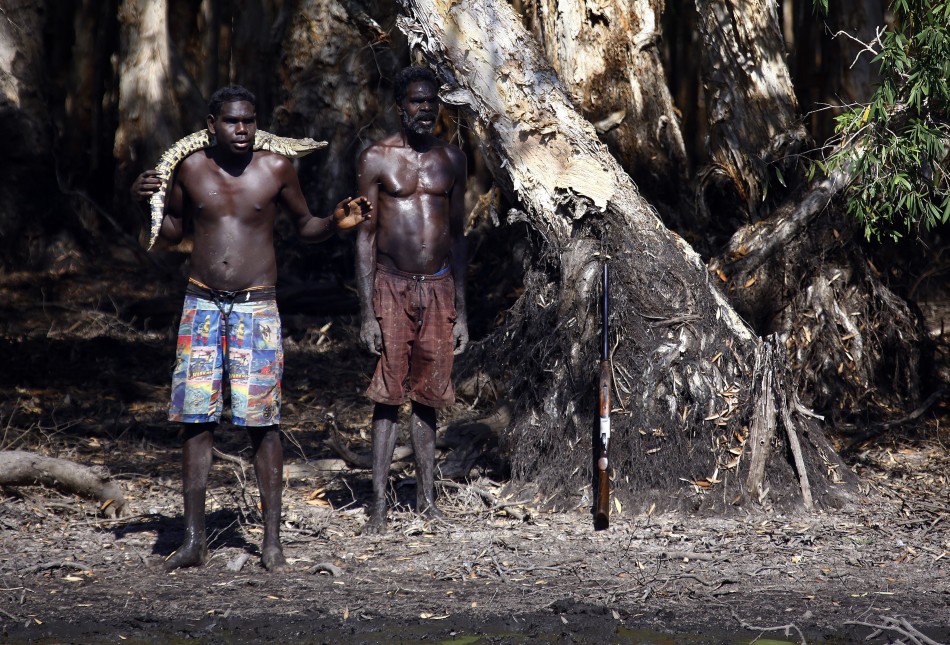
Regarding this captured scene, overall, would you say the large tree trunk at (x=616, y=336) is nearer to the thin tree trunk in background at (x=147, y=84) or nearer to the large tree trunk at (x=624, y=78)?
the large tree trunk at (x=624, y=78)

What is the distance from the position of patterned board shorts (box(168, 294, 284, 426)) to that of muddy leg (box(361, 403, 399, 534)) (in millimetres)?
912

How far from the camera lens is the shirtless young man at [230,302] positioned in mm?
4957

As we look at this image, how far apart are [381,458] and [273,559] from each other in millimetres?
870

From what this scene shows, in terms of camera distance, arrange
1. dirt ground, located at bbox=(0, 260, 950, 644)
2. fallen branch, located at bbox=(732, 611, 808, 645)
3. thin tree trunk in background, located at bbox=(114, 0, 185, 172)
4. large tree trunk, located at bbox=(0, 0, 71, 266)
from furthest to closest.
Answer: thin tree trunk in background, located at bbox=(114, 0, 185, 172) < large tree trunk, located at bbox=(0, 0, 71, 266) < dirt ground, located at bbox=(0, 260, 950, 644) < fallen branch, located at bbox=(732, 611, 808, 645)

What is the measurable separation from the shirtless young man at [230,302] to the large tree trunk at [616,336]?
1.59 m

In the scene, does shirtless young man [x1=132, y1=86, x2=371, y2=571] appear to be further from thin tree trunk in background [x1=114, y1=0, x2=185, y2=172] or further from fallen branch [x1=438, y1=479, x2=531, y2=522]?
thin tree trunk in background [x1=114, y1=0, x2=185, y2=172]

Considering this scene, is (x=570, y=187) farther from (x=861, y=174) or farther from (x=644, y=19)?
(x=644, y=19)

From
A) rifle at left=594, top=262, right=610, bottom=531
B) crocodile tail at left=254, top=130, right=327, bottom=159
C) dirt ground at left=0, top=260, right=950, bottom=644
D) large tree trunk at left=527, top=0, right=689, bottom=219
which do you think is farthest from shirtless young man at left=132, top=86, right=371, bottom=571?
large tree trunk at left=527, top=0, right=689, bottom=219

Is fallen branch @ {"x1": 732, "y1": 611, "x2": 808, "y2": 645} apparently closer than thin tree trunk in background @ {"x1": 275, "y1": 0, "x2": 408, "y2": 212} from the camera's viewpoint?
Yes

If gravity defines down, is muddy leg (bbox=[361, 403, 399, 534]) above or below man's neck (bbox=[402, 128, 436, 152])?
below

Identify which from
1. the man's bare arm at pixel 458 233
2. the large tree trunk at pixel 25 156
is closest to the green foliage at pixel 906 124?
the man's bare arm at pixel 458 233

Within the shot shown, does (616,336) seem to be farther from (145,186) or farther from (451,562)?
(145,186)

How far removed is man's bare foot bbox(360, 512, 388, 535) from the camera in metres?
5.77

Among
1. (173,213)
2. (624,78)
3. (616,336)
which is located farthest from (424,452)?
(624,78)
